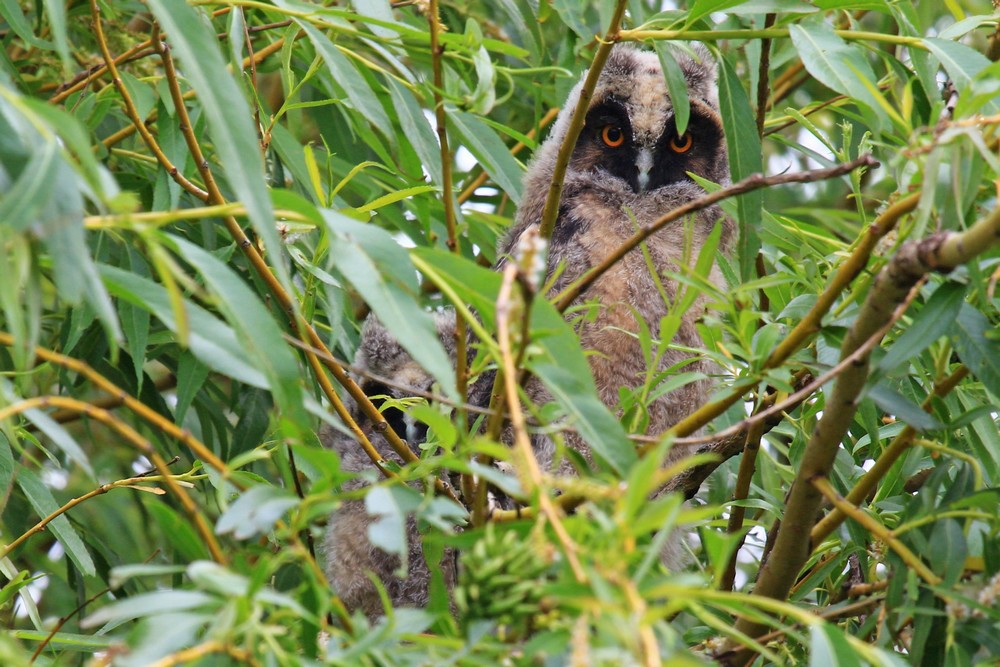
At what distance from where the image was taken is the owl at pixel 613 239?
268cm

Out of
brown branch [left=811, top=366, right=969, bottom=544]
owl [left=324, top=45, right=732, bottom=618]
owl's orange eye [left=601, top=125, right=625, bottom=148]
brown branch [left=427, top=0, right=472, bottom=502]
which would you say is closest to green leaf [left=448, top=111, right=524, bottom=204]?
brown branch [left=427, top=0, right=472, bottom=502]

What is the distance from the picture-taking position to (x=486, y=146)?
2.03 metres

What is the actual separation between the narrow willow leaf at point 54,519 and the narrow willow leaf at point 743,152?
4.13 feet

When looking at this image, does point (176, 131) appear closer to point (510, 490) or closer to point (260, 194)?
point (260, 194)

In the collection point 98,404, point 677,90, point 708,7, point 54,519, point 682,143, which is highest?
point 708,7

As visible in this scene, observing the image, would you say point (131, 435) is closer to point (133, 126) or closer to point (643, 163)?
point (133, 126)

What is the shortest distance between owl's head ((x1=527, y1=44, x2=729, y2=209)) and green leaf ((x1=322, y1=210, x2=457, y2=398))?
184cm

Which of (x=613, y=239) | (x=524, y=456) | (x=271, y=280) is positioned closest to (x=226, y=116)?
(x=524, y=456)

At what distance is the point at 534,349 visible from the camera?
45.5 inches

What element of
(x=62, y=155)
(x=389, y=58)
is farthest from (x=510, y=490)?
(x=389, y=58)

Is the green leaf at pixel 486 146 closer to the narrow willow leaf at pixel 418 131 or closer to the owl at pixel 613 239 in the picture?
the narrow willow leaf at pixel 418 131

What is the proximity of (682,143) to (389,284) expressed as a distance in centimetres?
202

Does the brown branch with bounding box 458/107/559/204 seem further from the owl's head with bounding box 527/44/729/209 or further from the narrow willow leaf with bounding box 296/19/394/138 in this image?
the narrow willow leaf with bounding box 296/19/394/138

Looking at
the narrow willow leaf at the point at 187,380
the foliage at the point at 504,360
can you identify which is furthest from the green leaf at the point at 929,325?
the narrow willow leaf at the point at 187,380
